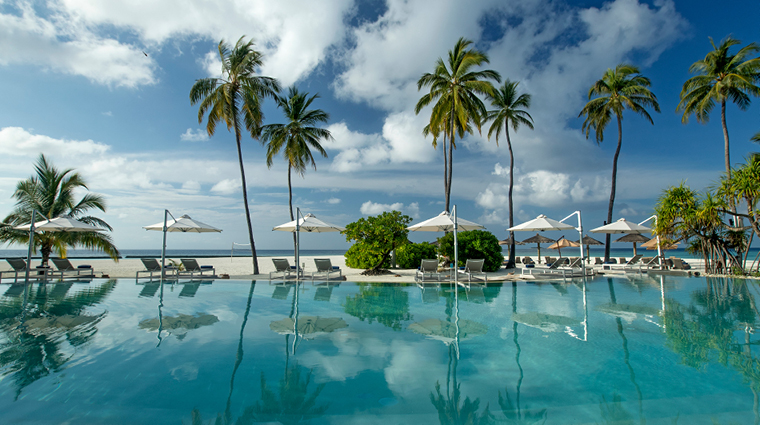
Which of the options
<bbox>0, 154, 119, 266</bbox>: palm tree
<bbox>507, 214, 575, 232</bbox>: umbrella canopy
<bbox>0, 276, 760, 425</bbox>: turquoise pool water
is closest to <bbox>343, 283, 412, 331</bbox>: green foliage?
<bbox>0, 276, 760, 425</bbox>: turquoise pool water

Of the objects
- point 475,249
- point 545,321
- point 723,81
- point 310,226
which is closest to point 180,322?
point 545,321

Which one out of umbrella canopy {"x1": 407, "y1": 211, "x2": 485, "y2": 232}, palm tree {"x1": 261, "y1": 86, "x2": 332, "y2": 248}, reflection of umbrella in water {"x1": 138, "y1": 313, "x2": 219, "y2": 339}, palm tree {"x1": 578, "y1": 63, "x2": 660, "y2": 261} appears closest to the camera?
reflection of umbrella in water {"x1": 138, "y1": 313, "x2": 219, "y2": 339}

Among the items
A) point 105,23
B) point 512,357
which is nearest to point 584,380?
point 512,357

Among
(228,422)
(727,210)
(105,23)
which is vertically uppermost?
(105,23)

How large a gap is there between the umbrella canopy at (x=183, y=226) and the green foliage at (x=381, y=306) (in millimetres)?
8092

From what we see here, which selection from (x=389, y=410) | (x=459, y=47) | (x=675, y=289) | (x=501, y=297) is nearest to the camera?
(x=389, y=410)

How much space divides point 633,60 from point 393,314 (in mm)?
25295

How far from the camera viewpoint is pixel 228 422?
3330 mm

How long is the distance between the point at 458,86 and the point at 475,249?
→ 359 inches

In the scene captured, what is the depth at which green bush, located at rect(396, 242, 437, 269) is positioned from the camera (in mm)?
19758

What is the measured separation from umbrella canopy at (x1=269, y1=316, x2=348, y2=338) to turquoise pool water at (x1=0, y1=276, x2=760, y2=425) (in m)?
0.04

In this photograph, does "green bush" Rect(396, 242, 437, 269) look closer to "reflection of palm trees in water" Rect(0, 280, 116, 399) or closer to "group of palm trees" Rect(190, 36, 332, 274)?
"group of palm trees" Rect(190, 36, 332, 274)

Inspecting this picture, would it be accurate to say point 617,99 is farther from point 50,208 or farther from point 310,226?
point 50,208

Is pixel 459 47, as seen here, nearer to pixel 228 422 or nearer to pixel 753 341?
pixel 753 341
